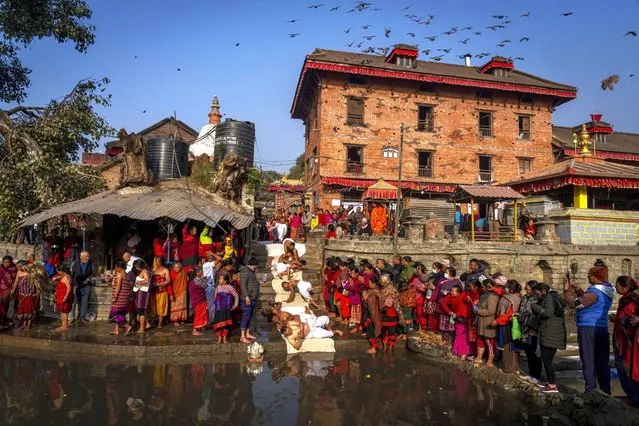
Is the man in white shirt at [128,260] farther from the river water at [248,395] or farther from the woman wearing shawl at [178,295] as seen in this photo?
the river water at [248,395]

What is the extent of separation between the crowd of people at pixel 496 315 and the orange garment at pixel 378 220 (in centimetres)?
665

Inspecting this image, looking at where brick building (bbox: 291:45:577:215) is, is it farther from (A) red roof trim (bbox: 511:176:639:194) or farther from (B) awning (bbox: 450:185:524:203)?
(A) red roof trim (bbox: 511:176:639:194)

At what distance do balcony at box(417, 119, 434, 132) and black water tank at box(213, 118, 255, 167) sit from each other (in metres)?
14.1

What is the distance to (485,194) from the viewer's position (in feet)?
53.4

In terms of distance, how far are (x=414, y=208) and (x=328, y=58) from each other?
36.3 ft

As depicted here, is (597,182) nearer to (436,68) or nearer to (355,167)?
(355,167)

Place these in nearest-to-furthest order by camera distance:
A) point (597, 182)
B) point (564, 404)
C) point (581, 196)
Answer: point (564, 404), point (597, 182), point (581, 196)

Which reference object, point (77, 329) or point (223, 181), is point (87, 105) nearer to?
point (223, 181)

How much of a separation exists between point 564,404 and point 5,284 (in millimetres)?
10921

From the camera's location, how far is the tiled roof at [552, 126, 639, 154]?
29.4m

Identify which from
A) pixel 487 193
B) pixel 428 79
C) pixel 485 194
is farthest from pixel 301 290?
pixel 428 79

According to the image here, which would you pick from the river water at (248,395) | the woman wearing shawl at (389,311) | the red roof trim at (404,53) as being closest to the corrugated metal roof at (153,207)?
the river water at (248,395)

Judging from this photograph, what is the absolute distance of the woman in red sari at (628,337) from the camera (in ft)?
16.6

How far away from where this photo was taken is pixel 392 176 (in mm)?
25984
